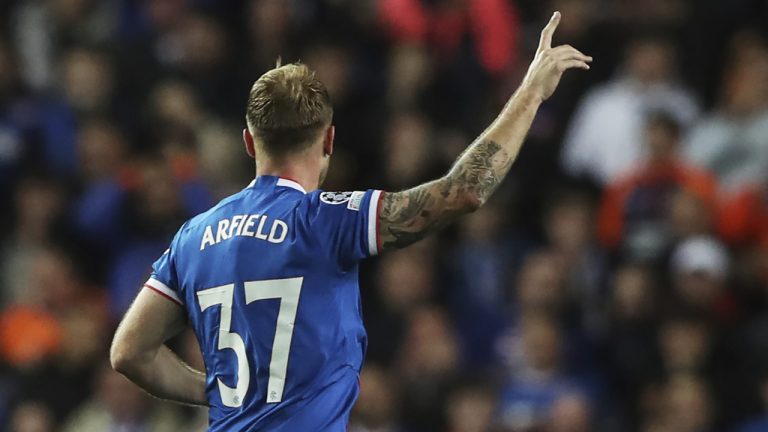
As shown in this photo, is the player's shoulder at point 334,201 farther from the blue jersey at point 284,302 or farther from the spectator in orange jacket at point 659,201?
the spectator in orange jacket at point 659,201

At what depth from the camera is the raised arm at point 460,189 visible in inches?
166

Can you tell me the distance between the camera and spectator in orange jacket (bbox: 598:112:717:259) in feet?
30.0

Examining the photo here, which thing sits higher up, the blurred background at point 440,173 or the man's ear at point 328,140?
the man's ear at point 328,140

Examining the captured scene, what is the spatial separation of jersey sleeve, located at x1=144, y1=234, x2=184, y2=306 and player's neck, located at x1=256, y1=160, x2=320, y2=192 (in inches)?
14.7

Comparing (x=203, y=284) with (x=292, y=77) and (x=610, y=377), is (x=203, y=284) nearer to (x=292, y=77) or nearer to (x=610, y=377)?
(x=292, y=77)

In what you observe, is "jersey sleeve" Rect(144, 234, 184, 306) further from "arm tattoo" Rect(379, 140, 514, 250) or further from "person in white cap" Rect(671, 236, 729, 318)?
"person in white cap" Rect(671, 236, 729, 318)

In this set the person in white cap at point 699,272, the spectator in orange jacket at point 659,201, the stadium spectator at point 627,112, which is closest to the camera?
the person in white cap at point 699,272

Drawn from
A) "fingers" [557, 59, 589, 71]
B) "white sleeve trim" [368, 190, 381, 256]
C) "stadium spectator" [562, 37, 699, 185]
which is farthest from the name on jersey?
"stadium spectator" [562, 37, 699, 185]

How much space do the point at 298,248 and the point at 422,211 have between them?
36 centimetres

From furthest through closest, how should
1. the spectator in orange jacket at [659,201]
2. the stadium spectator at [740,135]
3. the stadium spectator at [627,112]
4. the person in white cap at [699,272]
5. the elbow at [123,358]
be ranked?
the stadium spectator at [627,112]
the stadium spectator at [740,135]
the spectator in orange jacket at [659,201]
the person in white cap at [699,272]
the elbow at [123,358]

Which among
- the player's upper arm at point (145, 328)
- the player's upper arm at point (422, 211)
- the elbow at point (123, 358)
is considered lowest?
the elbow at point (123, 358)

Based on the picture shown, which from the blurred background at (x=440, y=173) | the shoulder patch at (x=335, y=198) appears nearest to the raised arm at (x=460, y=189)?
the shoulder patch at (x=335, y=198)

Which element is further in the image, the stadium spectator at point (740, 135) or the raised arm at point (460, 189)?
the stadium spectator at point (740, 135)

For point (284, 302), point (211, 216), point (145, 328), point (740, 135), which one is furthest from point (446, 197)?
point (740, 135)
